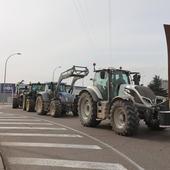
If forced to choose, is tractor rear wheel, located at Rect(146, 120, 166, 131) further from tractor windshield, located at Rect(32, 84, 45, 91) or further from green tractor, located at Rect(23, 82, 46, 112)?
green tractor, located at Rect(23, 82, 46, 112)

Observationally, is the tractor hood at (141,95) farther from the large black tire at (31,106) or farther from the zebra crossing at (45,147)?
the large black tire at (31,106)

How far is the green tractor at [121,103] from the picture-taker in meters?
15.3

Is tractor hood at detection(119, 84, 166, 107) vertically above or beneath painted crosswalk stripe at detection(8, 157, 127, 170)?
above

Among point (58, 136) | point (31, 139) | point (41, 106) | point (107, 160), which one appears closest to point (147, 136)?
point (58, 136)

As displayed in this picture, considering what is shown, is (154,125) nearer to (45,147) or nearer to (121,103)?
(121,103)

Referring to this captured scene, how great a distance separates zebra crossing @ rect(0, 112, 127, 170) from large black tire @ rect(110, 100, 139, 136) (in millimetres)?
1558

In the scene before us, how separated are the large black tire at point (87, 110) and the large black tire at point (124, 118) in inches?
76.4

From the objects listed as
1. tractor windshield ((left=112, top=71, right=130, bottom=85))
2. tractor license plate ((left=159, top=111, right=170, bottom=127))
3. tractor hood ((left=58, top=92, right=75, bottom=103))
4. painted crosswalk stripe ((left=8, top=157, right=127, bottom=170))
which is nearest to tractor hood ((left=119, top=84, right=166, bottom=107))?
tractor windshield ((left=112, top=71, right=130, bottom=85))

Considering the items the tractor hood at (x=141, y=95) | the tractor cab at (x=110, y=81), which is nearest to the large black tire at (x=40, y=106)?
the tractor cab at (x=110, y=81)

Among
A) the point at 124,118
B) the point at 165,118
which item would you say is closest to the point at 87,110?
the point at 124,118

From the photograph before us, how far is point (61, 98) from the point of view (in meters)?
26.8

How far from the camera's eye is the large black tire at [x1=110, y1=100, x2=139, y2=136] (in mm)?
15203

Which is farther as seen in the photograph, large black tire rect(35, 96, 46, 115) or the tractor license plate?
large black tire rect(35, 96, 46, 115)

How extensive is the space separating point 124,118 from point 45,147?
14.1 feet
